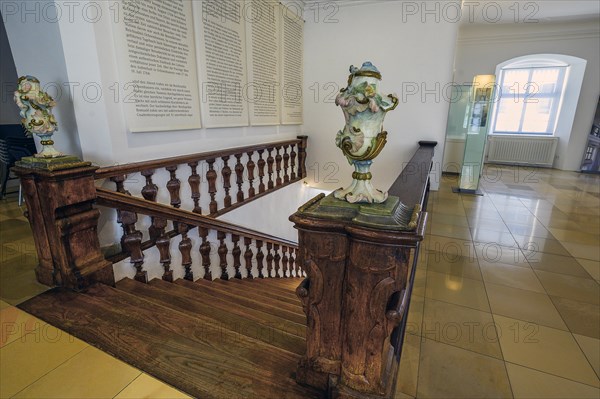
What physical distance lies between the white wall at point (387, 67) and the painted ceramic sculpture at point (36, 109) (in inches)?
155

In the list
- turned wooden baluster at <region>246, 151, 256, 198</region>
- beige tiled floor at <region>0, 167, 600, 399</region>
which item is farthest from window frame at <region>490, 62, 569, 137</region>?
turned wooden baluster at <region>246, 151, 256, 198</region>

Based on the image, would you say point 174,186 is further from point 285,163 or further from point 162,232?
point 285,163

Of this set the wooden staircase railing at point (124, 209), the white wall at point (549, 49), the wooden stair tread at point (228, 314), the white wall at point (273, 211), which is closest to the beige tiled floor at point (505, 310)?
the wooden stair tread at point (228, 314)

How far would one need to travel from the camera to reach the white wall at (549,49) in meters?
6.78

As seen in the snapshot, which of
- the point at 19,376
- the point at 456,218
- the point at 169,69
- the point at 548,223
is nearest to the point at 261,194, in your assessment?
the point at 169,69

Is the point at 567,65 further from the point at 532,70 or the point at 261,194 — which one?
the point at 261,194

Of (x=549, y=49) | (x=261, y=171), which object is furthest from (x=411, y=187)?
(x=549, y=49)

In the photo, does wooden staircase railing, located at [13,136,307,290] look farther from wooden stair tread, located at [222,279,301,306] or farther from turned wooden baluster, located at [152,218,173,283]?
wooden stair tread, located at [222,279,301,306]

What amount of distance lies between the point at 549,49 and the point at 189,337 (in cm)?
953

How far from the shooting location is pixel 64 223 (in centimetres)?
165

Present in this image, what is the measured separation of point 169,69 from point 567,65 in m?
9.86

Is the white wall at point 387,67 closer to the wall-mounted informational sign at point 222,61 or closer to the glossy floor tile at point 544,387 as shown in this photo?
the wall-mounted informational sign at point 222,61

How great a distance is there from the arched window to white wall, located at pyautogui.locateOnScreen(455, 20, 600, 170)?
663 millimetres

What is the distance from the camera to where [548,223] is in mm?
3846
